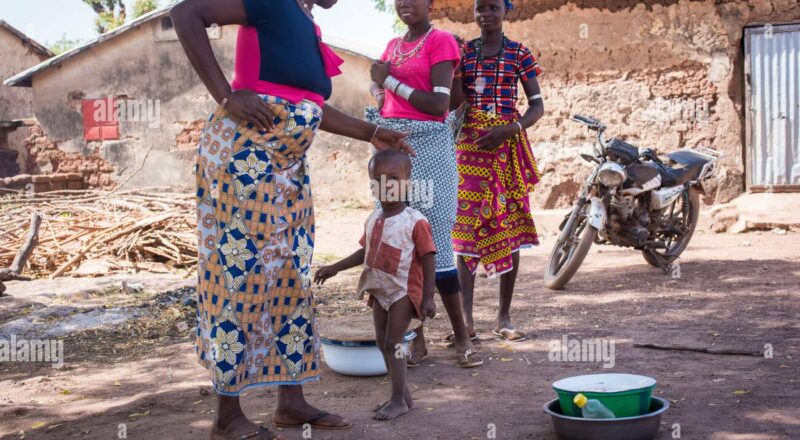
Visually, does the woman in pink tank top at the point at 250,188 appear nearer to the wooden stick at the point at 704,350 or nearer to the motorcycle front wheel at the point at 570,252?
the wooden stick at the point at 704,350

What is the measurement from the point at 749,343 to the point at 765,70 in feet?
21.1

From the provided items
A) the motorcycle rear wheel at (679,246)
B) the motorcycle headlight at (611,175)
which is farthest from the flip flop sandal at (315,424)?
the motorcycle rear wheel at (679,246)

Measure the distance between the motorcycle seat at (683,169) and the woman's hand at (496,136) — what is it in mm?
2696

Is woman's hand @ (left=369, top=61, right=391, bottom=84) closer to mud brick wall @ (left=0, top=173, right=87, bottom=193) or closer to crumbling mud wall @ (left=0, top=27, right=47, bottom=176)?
mud brick wall @ (left=0, top=173, right=87, bottom=193)

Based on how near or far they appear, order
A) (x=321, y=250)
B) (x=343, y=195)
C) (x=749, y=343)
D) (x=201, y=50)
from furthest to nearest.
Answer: (x=343, y=195)
(x=321, y=250)
(x=749, y=343)
(x=201, y=50)

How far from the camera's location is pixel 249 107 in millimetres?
2861

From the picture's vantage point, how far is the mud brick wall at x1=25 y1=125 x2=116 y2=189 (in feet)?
50.5

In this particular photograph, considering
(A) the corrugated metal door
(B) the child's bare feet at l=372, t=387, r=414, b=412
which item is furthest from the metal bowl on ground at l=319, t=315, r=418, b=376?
(A) the corrugated metal door

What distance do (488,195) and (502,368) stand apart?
103 cm

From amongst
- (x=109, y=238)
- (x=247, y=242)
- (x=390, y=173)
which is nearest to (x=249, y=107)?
(x=247, y=242)

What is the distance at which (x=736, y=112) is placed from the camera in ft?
32.0

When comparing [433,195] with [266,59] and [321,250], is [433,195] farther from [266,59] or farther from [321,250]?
[321,250]

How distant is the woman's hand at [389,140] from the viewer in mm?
3494

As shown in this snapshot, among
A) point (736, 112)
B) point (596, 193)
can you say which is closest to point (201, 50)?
point (596, 193)
